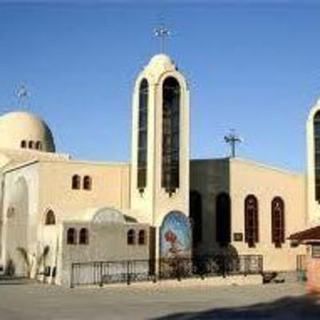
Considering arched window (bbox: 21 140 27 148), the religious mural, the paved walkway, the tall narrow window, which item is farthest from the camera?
arched window (bbox: 21 140 27 148)

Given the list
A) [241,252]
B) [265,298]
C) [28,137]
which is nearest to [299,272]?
[241,252]

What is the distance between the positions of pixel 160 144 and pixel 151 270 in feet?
20.4

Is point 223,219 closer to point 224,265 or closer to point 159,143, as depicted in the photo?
point 224,265

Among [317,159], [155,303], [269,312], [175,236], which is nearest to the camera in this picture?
[269,312]

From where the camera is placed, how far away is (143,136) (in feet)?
126

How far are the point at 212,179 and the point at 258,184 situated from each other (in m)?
2.94

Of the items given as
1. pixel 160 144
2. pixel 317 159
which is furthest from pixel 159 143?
pixel 317 159

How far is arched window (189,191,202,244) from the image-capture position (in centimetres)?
4191

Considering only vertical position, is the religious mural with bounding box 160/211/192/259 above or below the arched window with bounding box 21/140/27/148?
below

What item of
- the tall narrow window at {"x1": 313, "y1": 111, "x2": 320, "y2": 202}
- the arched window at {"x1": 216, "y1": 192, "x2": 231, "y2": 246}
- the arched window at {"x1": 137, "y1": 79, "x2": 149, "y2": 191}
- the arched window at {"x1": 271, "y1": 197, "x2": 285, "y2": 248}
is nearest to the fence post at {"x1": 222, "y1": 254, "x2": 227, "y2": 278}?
the arched window at {"x1": 216, "y1": 192, "x2": 231, "y2": 246}

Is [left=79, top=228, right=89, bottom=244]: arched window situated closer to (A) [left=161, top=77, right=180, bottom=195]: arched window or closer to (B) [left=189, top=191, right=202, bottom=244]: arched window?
(A) [left=161, top=77, right=180, bottom=195]: arched window

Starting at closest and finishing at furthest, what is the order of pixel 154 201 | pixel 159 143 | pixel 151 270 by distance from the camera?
pixel 151 270 < pixel 154 201 < pixel 159 143

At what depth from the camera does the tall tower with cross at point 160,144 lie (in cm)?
3738

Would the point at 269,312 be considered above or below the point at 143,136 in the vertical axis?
below
